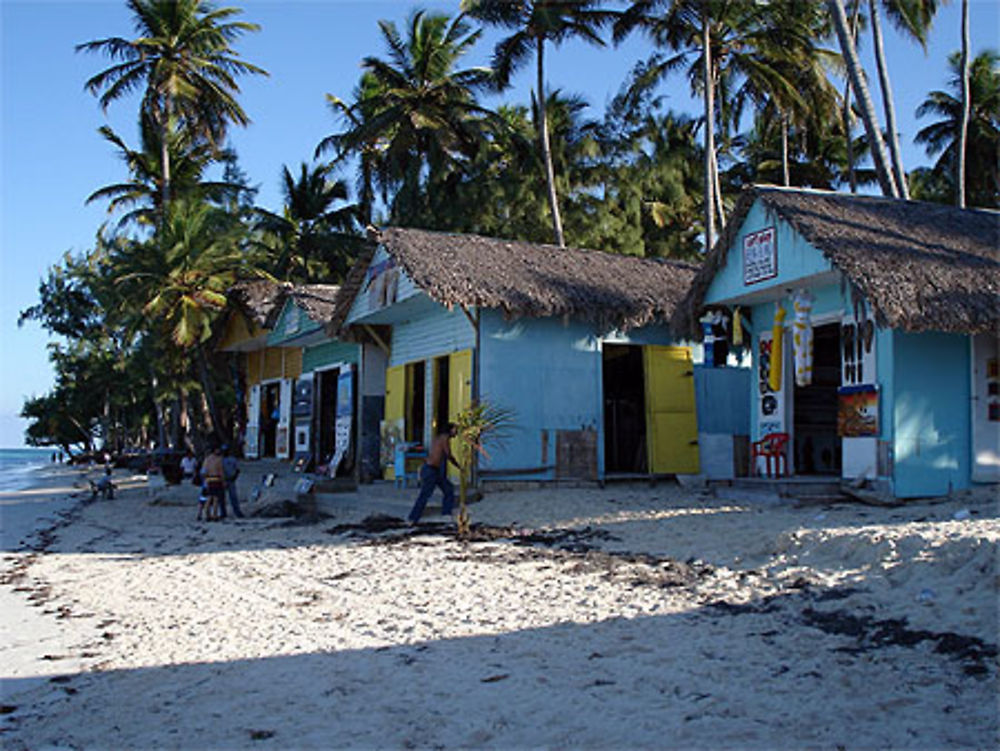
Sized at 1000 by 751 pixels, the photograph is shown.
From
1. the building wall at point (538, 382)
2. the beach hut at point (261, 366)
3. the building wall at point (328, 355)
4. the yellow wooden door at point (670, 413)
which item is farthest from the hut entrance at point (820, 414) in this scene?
the beach hut at point (261, 366)

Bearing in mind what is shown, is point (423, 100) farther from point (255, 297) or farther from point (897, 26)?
point (897, 26)

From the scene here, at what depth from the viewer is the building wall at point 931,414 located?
1034cm

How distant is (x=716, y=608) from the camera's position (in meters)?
6.25

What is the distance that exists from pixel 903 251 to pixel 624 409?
6.45m

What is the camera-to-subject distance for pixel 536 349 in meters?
14.1

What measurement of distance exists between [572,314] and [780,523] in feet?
18.9

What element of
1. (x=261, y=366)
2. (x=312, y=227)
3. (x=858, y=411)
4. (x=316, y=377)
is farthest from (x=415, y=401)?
(x=312, y=227)

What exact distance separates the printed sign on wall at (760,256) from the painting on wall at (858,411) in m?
1.75

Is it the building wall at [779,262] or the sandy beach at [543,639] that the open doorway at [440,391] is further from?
the sandy beach at [543,639]

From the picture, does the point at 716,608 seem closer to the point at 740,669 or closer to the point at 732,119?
the point at 740,669

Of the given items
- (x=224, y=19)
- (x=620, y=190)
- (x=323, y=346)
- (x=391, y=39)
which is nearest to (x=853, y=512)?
(x=323, y=346)

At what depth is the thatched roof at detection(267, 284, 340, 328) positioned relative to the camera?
18062 millimetres

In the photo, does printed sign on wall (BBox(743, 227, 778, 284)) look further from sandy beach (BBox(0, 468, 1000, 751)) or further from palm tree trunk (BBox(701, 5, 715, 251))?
palm tree trunk (BBox(701, 5, 715, 251))

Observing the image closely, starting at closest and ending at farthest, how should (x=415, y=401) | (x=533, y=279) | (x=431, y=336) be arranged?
1. (x=533, y=279)
2. (x=431, y=336)
3. (x=415, y=401)
